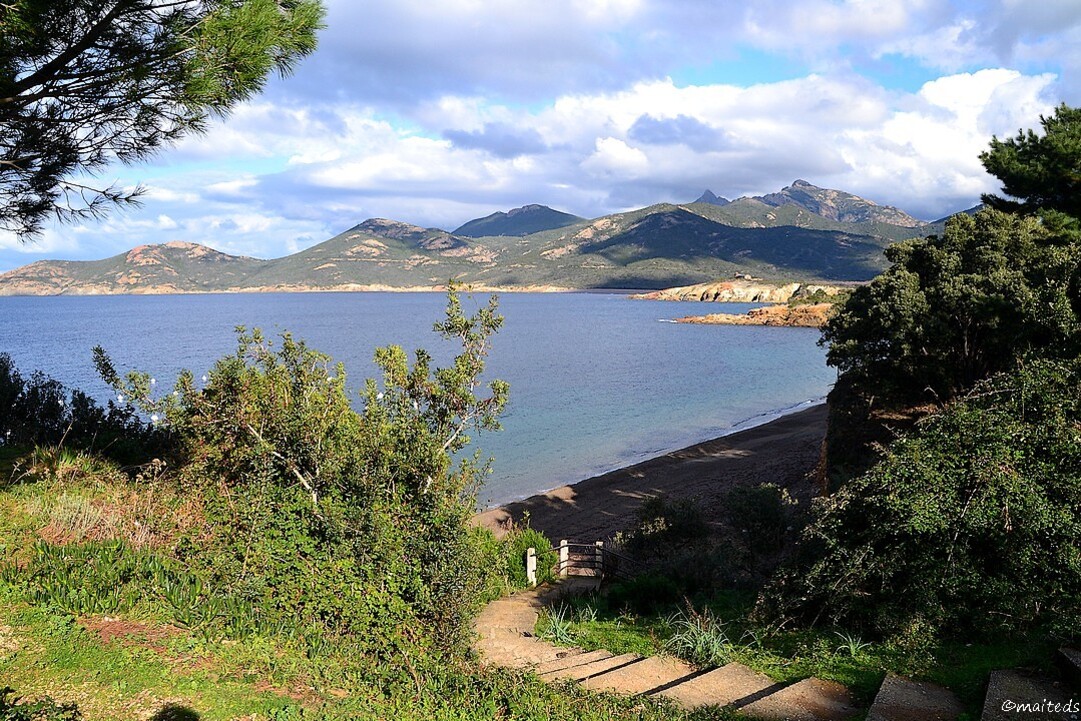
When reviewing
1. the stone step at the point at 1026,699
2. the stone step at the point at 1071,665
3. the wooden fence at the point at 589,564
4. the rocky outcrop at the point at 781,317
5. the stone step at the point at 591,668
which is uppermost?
the rocky outcrop at the point at 781,317

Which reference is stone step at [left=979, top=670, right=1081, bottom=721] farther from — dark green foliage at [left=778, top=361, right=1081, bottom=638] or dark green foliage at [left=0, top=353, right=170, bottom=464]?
dark green foliage at [left=0, top=353, right=170, bottom=464]

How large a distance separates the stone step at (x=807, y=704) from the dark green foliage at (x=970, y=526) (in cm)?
143

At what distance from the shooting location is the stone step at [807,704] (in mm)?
5621

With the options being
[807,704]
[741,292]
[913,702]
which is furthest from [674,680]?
Answer: [741,292]

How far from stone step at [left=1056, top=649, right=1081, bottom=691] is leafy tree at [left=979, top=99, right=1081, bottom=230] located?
16.0 m

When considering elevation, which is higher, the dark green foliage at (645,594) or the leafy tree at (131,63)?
the leafy tree at (131,63)

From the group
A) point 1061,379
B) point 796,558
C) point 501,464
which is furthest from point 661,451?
point 1061,379

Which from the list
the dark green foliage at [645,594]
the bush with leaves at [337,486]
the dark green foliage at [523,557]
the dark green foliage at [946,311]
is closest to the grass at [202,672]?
the bush with leaves at [337,486]

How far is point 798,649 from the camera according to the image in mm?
7367

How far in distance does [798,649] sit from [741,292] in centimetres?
15103

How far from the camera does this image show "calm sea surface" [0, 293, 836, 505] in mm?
32156

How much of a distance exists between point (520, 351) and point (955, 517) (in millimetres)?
59823

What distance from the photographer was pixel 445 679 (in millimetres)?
5742

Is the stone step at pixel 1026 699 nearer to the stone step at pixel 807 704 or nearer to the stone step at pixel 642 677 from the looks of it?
the stone step at pixel 807 704
